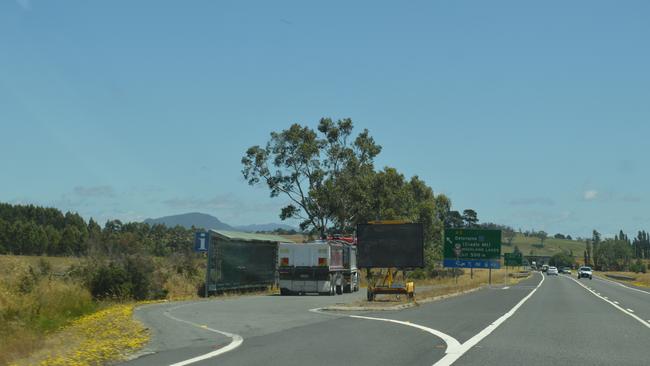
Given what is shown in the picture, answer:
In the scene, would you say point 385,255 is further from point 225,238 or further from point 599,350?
point 599,350

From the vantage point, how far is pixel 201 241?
3325 cm

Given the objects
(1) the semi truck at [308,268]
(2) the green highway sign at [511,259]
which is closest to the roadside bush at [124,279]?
(1) the semi truck at [308,268]

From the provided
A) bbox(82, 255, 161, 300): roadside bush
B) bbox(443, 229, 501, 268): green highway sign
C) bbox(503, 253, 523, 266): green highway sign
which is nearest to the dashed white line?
bbox(82, 255, 161, 300): roadside bush

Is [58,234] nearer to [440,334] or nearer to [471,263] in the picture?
[471,263]

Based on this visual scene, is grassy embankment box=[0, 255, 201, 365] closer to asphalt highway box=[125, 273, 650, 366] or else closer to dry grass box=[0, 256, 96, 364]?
dry grass box=[0, 256, 96, 364]

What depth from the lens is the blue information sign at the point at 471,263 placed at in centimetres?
5763

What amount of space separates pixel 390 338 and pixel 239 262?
23.4 m

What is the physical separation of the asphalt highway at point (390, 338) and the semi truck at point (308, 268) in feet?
39.6

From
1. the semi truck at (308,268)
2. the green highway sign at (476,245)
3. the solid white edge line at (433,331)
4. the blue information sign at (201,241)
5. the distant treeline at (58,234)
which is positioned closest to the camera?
the solid white edge line at (433,331)

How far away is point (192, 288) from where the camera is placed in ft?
114

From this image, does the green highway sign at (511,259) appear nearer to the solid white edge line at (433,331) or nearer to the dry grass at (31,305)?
the dry grass at (31,305)

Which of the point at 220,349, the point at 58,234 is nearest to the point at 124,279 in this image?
the point at 220,349

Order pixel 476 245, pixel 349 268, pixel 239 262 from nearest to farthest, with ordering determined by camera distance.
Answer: pixel 239 262 < pixel 349 268 < pixel 476 245

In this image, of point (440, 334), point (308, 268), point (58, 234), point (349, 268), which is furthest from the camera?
point (58, 234)
